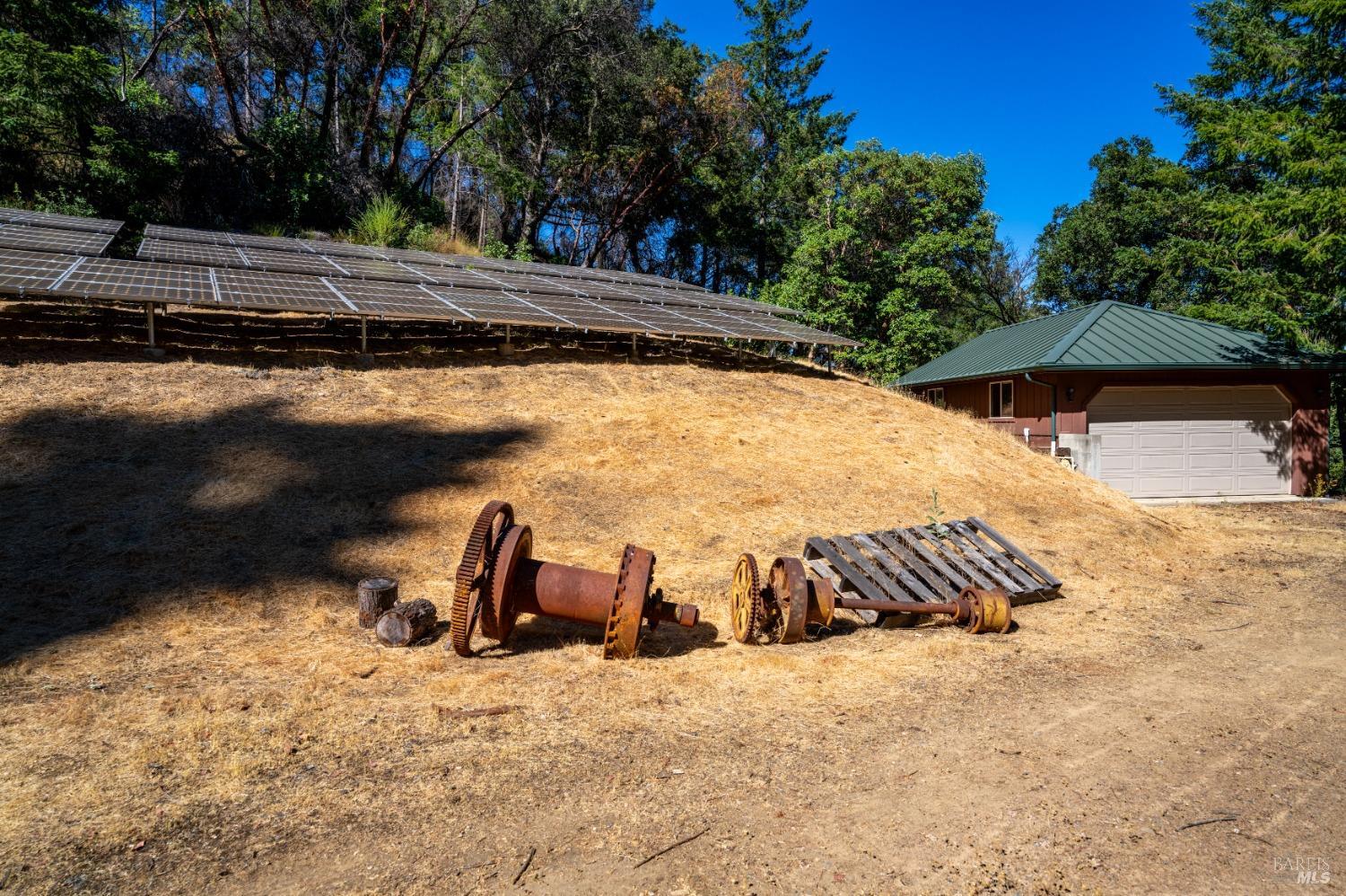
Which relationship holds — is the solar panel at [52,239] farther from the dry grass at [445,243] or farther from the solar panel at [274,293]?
the dry grass at [445,243]

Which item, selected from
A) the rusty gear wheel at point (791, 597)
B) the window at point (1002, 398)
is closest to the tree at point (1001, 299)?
the window at point (1002, 398)

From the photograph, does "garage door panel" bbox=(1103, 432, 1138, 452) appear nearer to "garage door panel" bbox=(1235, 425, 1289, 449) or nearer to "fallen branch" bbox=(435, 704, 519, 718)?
"garage door panel" bbox=(1235, 425, 1289, 449)

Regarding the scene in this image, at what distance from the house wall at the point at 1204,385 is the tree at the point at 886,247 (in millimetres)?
9547

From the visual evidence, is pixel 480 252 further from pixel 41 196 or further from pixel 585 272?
pixel 41 196

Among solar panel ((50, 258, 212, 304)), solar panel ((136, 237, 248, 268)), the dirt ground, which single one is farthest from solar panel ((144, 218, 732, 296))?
the dirt ground

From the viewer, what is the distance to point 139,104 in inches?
837

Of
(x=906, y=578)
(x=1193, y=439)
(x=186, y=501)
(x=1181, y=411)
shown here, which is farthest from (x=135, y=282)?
(x=1193, y=439)

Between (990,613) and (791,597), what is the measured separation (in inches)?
74.5

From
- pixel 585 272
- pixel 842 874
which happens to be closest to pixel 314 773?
pixel 842 874

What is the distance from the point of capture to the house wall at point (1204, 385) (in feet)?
51.5

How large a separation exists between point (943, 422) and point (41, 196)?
2588 cm

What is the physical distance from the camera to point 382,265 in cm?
1633

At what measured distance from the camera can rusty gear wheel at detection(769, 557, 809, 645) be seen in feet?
16.7

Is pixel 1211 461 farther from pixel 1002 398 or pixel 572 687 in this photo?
pixel 572 687
